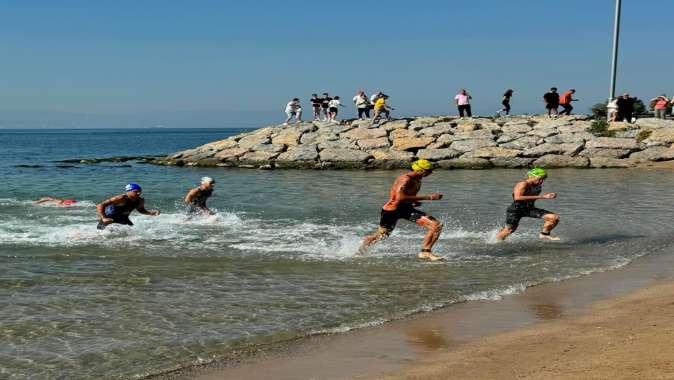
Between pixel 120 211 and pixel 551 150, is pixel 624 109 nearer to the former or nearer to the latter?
pixel 551 150

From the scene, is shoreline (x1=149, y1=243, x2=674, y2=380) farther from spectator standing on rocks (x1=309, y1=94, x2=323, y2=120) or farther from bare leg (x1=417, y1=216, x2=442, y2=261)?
spectator standing on rocks (x1=309, y1=94, x2=323, y2=120)

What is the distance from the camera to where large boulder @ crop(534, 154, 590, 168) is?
3141 cm

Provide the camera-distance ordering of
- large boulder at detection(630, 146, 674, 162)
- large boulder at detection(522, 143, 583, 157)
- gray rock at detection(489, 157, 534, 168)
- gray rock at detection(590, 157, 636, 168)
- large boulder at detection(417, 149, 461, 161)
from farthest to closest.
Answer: large boulder at detection(417, 149, 461, 161) < large boulder at detection(522, 143, 583, 157) < gray rock at detection(489, 157, 534, 168) < gray rock at detection(590, 157, 636, 168) < large boulder at detection(630, 146, 674, 162)

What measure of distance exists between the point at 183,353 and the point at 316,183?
66.2 feet

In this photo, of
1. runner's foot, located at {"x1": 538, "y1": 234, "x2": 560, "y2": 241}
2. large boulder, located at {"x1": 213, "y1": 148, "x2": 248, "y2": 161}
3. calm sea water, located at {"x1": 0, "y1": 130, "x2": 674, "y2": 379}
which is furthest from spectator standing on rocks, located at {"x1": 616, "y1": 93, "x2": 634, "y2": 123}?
runner's foot, located at {"x1": 538, "y1": 234, "x2": 560, "y2": 241}

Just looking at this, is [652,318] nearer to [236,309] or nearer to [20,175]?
[236,309]

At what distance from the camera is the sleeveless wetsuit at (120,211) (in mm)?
13391

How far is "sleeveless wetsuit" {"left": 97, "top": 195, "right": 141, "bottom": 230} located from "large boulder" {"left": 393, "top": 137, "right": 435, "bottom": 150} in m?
21.2

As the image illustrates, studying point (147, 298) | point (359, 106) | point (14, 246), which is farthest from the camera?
point (359, 106)

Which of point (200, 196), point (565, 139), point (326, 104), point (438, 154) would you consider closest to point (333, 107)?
point (326, 104)

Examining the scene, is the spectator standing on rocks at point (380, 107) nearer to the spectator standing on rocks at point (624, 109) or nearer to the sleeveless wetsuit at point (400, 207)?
the spectator standing on rocks at point (624, 109)

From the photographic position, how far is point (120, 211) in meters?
13.5

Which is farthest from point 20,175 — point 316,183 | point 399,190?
point 399,190

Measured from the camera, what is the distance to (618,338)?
20.0ft
